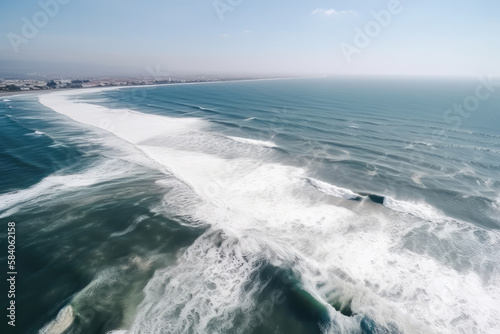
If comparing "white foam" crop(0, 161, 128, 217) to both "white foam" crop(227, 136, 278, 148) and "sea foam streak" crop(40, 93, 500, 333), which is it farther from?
"white foam" crop(227, 136, 278, 148)

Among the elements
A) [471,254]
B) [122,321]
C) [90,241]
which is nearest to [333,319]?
[122,321]

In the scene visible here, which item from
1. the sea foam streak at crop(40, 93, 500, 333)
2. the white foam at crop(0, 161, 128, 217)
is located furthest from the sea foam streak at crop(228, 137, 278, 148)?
the white foam at crop(0, 161, 128, 217)

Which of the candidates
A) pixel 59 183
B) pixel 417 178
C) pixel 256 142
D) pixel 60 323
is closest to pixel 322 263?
pixel 60 323

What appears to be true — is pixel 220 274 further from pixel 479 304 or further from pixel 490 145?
pixel 490 145

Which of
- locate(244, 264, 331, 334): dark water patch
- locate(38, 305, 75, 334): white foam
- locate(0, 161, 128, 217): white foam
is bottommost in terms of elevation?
locate(244, 264, 331, 334): dark water patch

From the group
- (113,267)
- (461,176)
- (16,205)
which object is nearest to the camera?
(113,267)
